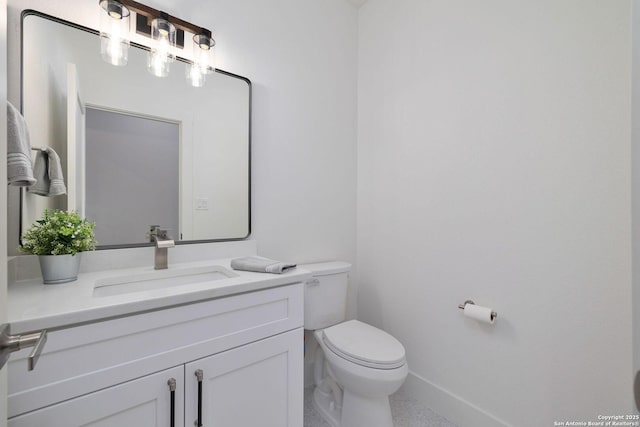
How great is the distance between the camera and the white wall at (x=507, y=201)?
1142mm

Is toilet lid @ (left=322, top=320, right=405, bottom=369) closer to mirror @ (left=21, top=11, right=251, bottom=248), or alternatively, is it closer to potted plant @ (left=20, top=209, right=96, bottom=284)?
mirror @ (left=21, top=11, right=251, bottom=248)

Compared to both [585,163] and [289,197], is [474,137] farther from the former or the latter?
[289,197]

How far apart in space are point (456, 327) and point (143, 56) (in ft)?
6.87

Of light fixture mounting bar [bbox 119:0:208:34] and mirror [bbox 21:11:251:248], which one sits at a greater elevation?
light fixture mounting bar [bbox 119:0:208:34]

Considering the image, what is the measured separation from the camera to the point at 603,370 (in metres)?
1.15

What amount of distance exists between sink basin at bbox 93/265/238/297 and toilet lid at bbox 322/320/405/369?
2.21 ft

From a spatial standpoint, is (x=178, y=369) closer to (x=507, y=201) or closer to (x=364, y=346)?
(x=364, y=346)

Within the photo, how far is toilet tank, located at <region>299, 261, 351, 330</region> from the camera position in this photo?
1682 millimetres

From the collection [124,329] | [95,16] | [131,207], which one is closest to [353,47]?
[95,16]

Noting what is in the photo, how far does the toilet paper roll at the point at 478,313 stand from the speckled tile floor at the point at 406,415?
0.65 m

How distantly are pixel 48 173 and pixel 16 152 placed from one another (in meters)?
0.27

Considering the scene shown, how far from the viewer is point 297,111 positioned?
1.87 metres

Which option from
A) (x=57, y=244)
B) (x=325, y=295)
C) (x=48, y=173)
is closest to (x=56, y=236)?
(x=57, y=244)

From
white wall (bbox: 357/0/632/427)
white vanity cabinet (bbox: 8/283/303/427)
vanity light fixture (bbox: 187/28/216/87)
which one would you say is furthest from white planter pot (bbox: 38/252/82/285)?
white wall (bbox: 357/0/632/427)
